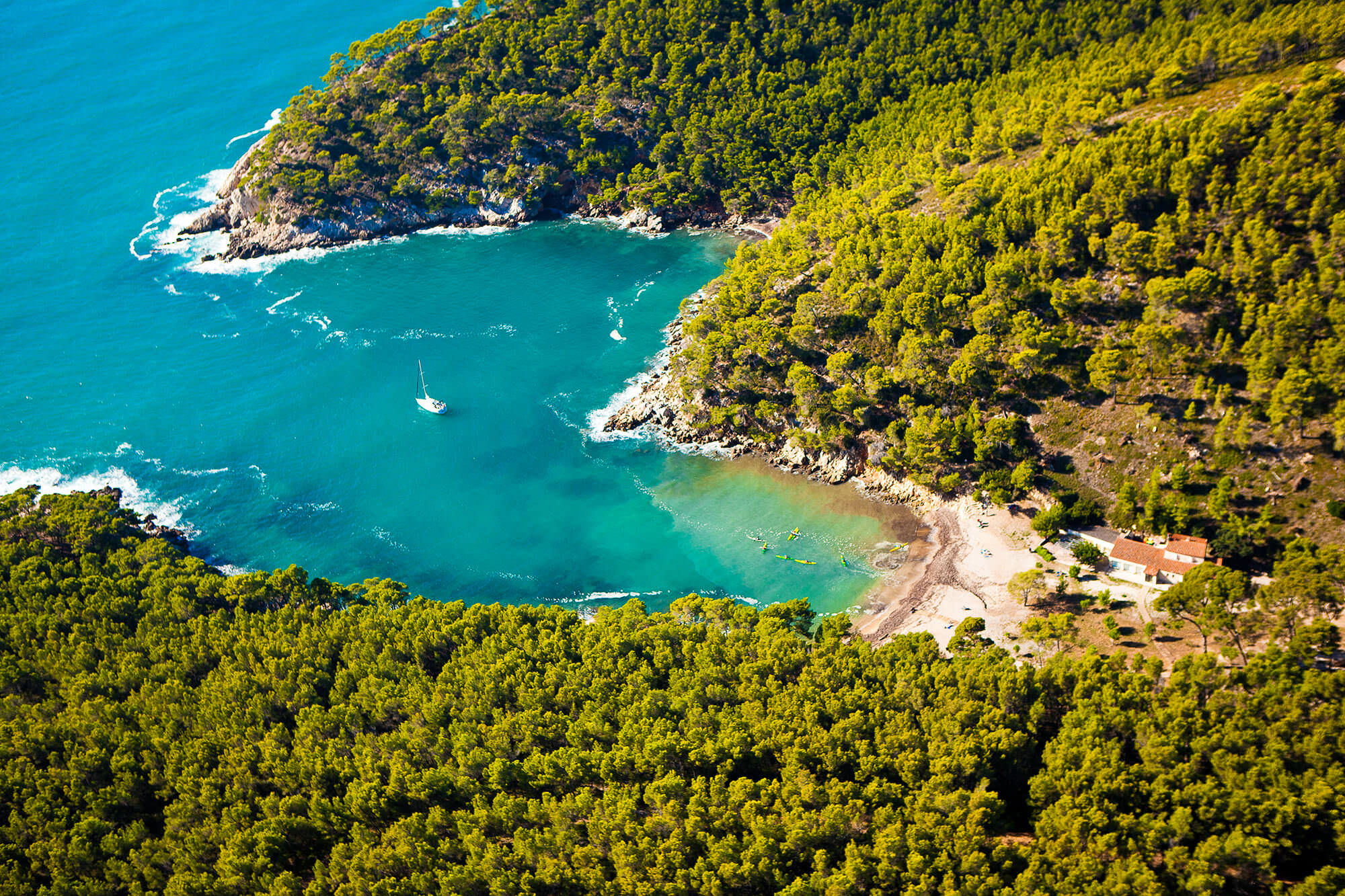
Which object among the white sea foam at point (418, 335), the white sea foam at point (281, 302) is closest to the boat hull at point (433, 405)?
the white sea foam at point (418, 335)

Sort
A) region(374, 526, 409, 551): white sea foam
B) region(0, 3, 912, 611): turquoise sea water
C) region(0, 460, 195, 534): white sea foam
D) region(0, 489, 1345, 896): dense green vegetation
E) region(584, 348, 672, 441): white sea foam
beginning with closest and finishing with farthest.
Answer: region(0, 489, 1345, 896): dense green vegetation → region(0, 3, 912, 611): turquoise sea water → region(374, 526, 409, 551): white sea foam → region(0, 460, 195, 534): white sea foam → region(584, 348, 672, 441): white sea foam

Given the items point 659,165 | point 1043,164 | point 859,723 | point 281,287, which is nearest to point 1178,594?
point 859,723

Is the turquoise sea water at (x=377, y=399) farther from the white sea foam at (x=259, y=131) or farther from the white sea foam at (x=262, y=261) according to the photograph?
the white sea foam at (x=259, y=131)

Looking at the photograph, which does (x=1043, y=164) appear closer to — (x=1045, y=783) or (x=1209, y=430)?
(x=1209, y=430)

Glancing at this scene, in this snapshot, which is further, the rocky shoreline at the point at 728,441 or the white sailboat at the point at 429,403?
the white sailboat at the point at 429,403

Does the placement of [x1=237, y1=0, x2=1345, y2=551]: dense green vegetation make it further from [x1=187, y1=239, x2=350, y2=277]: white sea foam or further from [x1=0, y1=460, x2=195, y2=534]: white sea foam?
[x1=0, y1=460, x2=195, y2=534]: white sea foam

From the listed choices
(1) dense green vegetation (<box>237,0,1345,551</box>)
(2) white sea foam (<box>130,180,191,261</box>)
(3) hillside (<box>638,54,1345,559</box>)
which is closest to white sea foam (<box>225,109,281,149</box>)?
(2) white sea foam (<box>130,180,191,261</box>)

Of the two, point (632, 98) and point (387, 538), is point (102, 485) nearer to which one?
point (387, 538)

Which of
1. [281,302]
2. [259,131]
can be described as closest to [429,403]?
[281,302]
